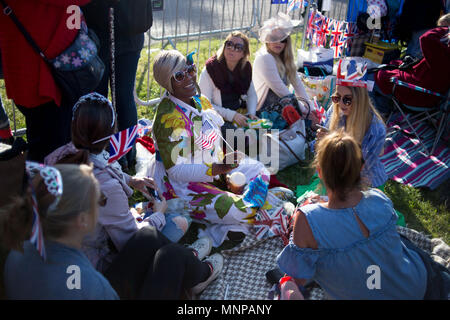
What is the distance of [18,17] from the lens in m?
2.82

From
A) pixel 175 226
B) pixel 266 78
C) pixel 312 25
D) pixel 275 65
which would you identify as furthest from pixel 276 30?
pixel 175 226

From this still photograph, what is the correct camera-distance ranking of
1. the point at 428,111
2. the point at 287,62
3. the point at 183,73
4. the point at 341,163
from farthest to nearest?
1. the point at 428,111
2. the point at 287,62
3. the point at 183,73
4. the point at 341,163

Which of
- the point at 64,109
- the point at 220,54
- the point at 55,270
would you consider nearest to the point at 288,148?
the point at 220,54

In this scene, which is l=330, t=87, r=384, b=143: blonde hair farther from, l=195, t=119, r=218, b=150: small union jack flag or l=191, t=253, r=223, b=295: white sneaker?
l=191, t=253, r=223, b=295: white sneaker

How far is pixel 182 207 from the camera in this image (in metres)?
3.43

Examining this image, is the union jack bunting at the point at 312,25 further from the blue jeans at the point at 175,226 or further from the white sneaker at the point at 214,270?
the white sneaker at the point at 214,270

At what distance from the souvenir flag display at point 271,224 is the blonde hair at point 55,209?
1.82 meters

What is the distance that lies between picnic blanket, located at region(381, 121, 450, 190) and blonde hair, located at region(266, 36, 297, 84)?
138cm

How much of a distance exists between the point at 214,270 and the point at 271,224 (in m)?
0.67

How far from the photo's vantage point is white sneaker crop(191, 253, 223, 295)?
2.87 m

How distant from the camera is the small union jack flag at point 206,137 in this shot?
3354mm

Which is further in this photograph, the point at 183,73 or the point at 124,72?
the point at 124,72

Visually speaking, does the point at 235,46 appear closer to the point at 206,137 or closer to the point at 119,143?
the point at 206,137
